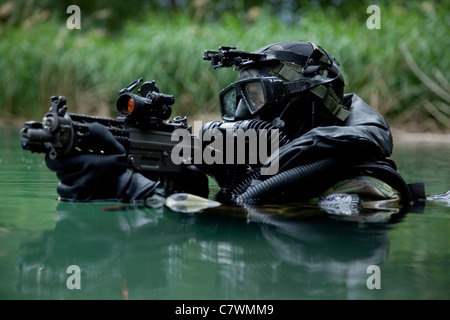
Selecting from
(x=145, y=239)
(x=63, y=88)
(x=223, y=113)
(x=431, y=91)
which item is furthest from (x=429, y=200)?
(x=63, y=88)

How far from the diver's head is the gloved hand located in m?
0.74

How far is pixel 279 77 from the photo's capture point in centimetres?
333

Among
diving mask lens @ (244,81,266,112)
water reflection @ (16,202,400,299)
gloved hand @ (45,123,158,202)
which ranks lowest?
water reflection @ (16,202,400,299)

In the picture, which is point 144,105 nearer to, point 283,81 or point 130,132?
point 130,132

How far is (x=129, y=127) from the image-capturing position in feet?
10.0

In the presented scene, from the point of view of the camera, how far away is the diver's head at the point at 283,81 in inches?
129

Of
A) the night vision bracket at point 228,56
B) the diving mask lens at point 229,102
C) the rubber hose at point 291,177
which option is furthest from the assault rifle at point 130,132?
the rubber hose at point 291,177

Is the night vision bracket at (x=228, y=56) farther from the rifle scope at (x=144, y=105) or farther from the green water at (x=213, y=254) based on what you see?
the green water at (x=213, y=254)

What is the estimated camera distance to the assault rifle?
8.63ft

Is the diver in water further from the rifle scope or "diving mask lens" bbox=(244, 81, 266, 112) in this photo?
the rifle scope

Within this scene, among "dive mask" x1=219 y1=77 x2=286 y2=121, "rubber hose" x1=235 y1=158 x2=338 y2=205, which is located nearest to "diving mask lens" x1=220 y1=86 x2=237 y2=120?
"dive mask" x1=219 y1=77 x2=286 y2=121

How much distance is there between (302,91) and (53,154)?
1.36 m
